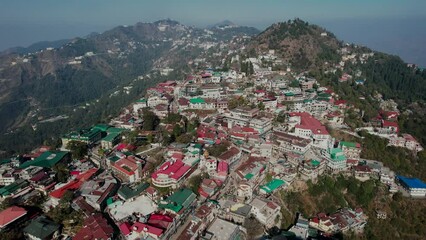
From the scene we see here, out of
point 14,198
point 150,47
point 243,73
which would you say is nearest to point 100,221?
point 14,198

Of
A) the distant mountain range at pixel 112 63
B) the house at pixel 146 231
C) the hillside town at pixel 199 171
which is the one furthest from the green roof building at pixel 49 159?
the distant mountain range at pixel 112 63

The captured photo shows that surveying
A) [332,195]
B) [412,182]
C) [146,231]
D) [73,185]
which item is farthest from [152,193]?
[412,182]

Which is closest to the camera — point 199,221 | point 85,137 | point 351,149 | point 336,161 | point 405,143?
point 199,221

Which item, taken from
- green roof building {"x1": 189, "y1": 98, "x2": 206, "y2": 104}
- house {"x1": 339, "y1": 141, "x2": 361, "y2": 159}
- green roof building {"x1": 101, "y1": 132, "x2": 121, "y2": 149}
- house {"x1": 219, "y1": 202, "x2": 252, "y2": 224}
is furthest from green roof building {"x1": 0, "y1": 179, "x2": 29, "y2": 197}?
house {"x1": 339, "y1": 141, "x2": 361, "y2": 159}

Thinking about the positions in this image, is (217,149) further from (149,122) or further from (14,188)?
(14,188)

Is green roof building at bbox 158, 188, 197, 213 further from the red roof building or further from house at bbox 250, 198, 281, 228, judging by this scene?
the red roof building

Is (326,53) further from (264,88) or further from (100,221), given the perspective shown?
(100,221)
